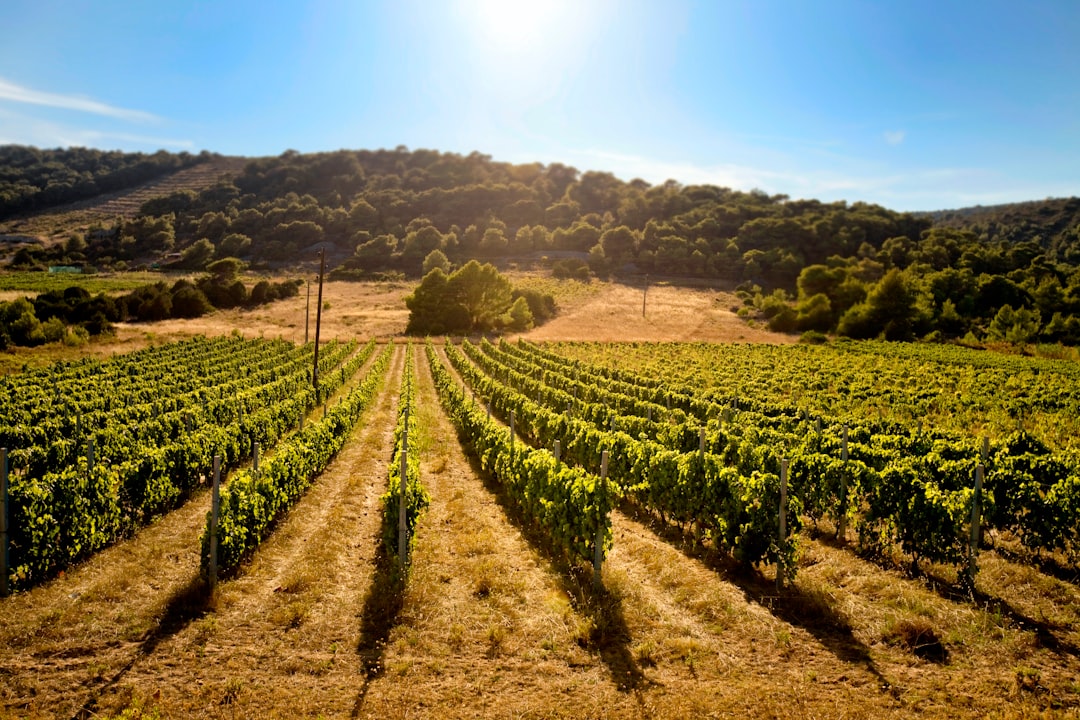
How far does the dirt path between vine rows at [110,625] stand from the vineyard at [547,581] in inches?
1.5

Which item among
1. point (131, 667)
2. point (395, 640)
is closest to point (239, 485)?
point (131, 667)

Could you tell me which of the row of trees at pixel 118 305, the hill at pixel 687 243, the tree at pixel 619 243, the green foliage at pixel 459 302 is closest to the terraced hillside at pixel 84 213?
the hill at pixel 687 243

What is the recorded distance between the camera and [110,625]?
25.4ft

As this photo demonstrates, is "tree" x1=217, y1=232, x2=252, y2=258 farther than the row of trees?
Yes

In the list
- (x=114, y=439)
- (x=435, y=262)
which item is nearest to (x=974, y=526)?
(x=114, y=439)

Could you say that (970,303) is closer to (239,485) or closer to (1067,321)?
(1067,321)

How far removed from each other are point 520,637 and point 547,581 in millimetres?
1846

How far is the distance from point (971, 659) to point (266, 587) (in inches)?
399

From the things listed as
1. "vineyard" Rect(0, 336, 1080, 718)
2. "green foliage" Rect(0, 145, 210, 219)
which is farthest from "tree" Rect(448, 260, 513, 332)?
"green foliage" Rect(0, 145, 210, 219)

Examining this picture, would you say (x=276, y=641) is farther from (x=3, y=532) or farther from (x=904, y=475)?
(x=904, y=475)

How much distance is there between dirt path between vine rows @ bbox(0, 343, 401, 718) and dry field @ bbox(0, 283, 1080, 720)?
0.10ft

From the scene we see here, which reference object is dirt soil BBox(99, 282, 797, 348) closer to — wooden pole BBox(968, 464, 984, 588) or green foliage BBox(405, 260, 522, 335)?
green foliage BBox(405, 260, 522, 335)

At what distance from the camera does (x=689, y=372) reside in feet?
141

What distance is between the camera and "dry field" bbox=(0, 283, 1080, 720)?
21.1 feet
